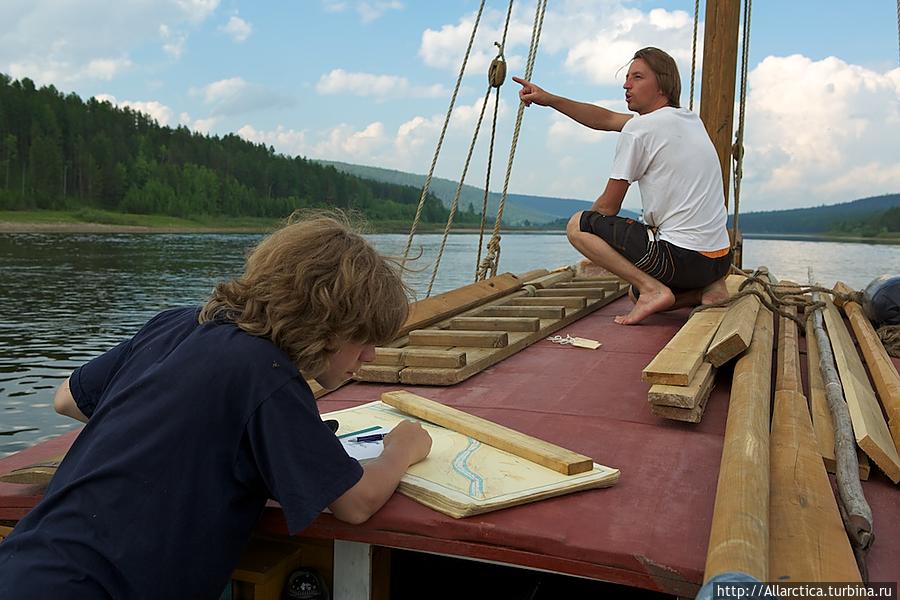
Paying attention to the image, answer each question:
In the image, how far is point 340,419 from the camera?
2541mm

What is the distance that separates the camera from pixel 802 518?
67.4 inches

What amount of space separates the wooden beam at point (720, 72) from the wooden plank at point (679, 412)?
442 cm

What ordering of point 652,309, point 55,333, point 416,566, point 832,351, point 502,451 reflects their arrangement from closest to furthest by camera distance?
1. point 502,451
2. point 416,566
3. point 832,351
4. point 652,309
5. point 55,333

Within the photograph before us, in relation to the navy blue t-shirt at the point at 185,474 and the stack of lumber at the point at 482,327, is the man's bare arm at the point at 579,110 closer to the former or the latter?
the stack of lumber at the point at 482,327

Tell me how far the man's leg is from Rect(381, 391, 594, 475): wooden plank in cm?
206

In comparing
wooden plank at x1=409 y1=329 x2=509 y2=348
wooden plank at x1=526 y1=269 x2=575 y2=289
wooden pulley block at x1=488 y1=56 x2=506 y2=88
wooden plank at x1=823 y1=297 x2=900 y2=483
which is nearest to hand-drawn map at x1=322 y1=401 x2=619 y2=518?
wooden plank at x1=823 y1=297 x2=900 y2=483

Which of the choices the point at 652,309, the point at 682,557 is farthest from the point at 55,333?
the point at 682,557

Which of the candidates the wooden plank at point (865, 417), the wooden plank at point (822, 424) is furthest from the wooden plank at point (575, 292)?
the wooden plank at point (822, 424)

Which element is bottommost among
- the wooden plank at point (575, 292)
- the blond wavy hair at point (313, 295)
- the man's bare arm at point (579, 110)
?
the wooden plank at point (575, 292)

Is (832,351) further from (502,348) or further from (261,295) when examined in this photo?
(261,295)

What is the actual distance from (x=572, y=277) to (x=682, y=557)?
5.07 m

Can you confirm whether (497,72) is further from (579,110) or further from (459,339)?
(459,339)

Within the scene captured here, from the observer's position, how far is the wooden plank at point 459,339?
3717 mm

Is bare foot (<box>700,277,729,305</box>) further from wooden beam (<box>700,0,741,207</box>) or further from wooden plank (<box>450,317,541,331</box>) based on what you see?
wooden beam (<box>700,0,741,207</box>)
